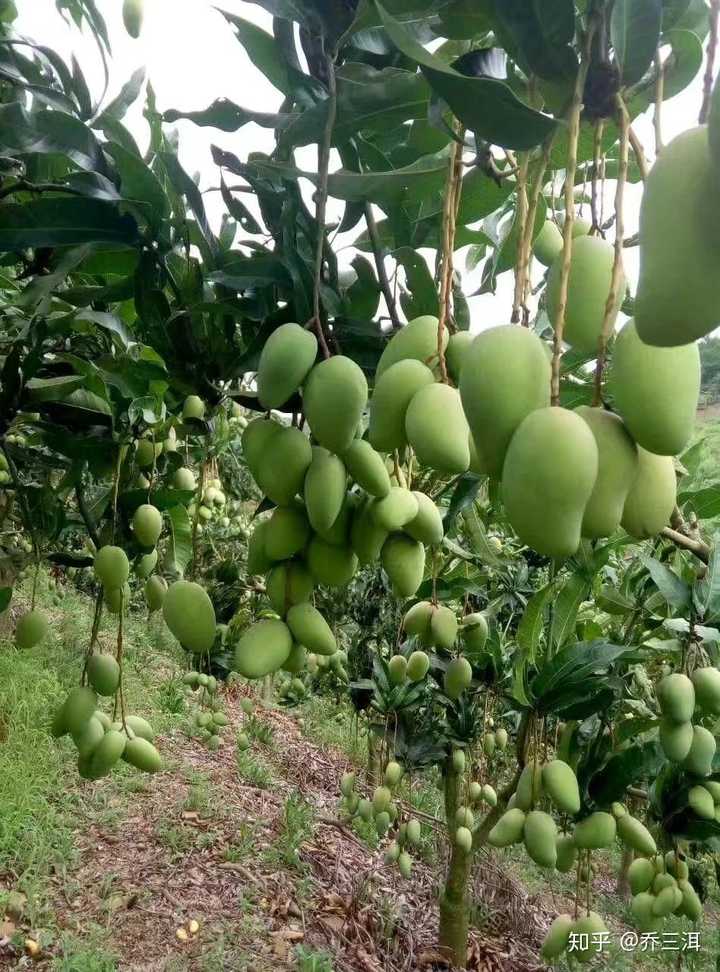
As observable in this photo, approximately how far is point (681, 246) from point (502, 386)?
0.10 metres

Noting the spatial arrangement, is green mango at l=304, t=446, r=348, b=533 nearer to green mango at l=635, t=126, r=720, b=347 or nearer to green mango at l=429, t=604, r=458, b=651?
green mango at l=635, t=126, r=720, b=347

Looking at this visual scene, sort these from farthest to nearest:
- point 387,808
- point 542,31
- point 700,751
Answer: point 387,808 → point 700,751 → point 542,31

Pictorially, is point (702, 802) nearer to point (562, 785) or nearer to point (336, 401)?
point (562, 785)

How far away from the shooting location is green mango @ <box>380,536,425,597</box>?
2.01ft

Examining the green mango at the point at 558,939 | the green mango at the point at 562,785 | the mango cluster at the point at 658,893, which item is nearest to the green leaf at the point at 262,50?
the green mango at the point at 562,785

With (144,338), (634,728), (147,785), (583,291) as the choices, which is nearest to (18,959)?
(147,785)

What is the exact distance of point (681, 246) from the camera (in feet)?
0.83

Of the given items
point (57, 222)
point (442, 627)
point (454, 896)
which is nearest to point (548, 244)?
point (57, 222)

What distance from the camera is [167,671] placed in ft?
17.6

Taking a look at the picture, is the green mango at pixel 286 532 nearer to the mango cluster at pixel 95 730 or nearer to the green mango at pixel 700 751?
the mango cluster at pixel 95 730

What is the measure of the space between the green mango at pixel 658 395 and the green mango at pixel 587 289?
46 millimetres

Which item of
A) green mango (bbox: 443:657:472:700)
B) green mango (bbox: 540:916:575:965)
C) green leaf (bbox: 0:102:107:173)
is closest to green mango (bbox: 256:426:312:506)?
green leaf (bbox: 0:102:107:173)

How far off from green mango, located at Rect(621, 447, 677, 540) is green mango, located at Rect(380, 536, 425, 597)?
264 millimetres

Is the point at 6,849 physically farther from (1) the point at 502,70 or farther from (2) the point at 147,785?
(1) the point at 502,70
